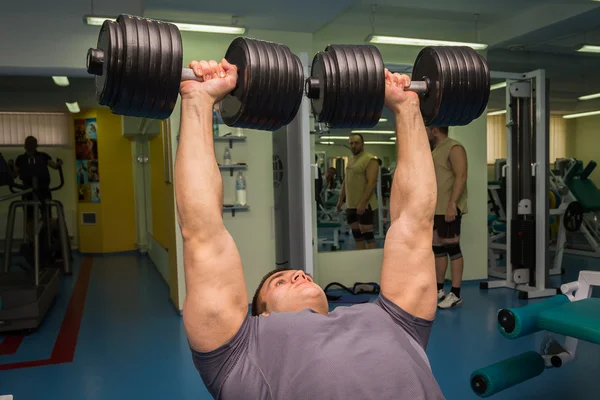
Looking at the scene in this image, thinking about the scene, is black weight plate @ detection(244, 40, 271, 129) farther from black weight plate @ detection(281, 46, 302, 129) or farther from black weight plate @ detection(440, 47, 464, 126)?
black weight plate @ detection(440, 47, 464, 126)

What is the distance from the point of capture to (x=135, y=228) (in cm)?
771

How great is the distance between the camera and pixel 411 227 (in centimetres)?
115

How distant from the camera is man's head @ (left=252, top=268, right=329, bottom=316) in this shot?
117 cm

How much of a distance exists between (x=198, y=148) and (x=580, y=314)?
67.3 inches

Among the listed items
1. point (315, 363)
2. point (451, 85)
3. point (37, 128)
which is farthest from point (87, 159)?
point (315, 363)

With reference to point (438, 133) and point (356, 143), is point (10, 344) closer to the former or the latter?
point (356, 143)

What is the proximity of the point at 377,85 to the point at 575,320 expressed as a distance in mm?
1318

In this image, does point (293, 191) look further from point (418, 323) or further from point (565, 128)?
point (565, 128)

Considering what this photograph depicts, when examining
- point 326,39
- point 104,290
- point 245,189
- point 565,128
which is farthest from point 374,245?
point 565,128

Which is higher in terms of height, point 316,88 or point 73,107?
point 73,107

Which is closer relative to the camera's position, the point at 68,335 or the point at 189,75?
the point at 189,75

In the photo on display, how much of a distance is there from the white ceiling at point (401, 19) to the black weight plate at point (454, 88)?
2166mm

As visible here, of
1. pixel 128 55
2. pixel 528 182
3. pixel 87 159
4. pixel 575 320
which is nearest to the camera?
pixel 128 55

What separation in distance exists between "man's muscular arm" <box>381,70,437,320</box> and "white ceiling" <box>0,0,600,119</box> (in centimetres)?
234
